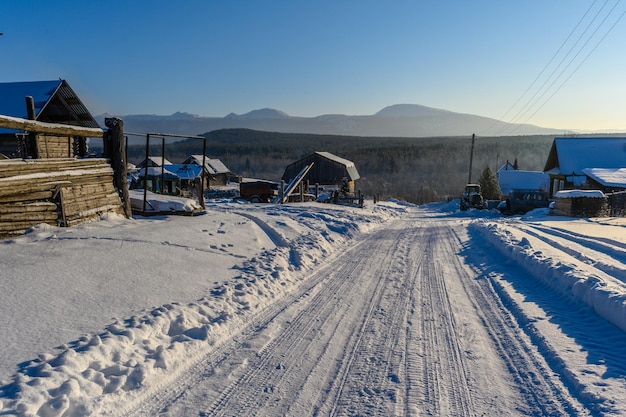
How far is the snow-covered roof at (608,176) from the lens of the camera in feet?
93.0

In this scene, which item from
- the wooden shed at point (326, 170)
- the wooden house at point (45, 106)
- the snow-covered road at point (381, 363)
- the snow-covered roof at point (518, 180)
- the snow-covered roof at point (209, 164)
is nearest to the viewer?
the snow-covered road at point (381, 363)

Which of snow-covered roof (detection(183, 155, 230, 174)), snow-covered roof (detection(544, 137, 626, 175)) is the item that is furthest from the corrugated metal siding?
snow-covered roof (detection(544, 137, 626, 175))

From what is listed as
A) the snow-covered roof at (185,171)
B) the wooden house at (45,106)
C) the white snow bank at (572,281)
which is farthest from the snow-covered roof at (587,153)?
the snow-covered roof at (185,171)

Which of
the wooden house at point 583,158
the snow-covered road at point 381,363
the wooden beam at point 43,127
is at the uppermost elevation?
the wooden house at point 583,158

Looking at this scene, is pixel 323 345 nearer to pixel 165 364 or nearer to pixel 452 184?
pixel 165 364

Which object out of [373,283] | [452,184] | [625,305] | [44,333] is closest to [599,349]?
[625,305]

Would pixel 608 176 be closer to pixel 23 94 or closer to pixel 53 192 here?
pixel 53 192

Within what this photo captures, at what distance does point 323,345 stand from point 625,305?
4.29 m

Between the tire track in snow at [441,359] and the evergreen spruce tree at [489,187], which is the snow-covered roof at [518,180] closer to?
the evergreen spruce tree at [489,187]

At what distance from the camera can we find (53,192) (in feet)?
26.6

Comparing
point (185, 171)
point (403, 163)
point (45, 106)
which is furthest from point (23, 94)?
point (403, 163)

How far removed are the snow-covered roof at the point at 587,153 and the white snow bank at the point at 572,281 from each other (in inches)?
1109

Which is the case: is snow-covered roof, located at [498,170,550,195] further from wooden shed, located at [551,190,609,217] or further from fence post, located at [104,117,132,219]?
fence post, located at [104,117,132,219]

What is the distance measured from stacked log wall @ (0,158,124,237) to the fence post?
0.84 feet
